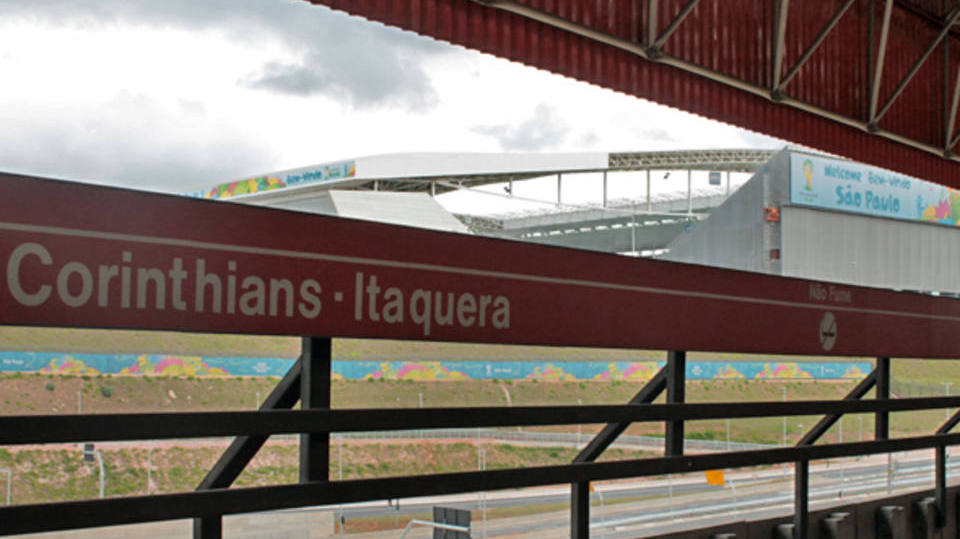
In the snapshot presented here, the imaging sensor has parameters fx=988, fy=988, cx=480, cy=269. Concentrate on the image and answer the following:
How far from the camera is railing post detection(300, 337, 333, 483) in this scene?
2.85 meters

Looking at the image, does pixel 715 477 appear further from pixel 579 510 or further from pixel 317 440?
pixel 317 440

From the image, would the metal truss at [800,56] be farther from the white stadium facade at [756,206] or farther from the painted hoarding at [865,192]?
the painted hoarding at [865,192]

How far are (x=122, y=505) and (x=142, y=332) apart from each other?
0.46 meters

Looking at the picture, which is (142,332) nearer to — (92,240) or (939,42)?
(92,240)

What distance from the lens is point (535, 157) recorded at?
22203 mm

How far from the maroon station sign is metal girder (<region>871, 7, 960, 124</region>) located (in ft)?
15.2

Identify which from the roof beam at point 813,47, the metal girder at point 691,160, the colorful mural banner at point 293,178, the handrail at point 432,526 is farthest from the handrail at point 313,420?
the metal girder at point 691,160

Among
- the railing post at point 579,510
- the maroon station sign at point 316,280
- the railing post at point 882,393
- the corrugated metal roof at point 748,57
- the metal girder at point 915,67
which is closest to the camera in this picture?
the maroon station sign at point 316,280

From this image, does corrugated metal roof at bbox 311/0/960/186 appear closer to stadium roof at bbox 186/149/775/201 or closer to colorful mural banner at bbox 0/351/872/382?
colorful mural banner at bbox 0/351/872/382

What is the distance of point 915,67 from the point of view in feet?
27.1

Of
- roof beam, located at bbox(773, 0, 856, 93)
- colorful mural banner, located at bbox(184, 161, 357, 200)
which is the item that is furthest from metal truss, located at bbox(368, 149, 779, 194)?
roof beam, located at bbox(773, 0, 856, 93)

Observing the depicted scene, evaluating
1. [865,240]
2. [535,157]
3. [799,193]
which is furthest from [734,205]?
[535,157]

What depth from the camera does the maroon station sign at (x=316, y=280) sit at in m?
2.26

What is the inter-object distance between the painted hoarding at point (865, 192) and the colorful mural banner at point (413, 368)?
20114 millimetres
